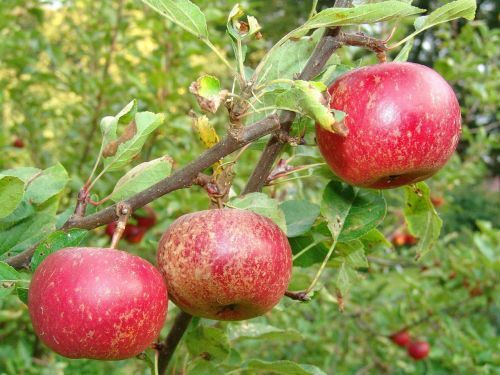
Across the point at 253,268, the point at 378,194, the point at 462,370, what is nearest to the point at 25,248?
the point at 253,268

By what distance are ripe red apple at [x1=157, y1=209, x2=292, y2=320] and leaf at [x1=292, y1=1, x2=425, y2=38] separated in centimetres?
31

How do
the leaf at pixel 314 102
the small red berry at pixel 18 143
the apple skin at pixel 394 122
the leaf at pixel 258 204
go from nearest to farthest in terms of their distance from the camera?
1. the leaf at pixel 314 102
2. the apple skin at pixel 394 122
3. the leaf at pixel 258 204
4. the small red berry at pixel 18 143

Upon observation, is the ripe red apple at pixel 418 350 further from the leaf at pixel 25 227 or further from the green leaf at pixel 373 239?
the leaf at pixel 25 227

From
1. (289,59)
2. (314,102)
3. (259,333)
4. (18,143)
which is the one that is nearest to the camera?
(314,102)

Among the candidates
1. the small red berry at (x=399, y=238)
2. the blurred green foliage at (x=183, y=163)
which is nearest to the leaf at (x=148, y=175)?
the blurred green foliage at (x=183, y=163)

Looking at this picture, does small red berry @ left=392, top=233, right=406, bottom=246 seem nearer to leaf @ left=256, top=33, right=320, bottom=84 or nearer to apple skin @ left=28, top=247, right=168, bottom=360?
leaf @ left=256, top=33, right=320, bottom=84

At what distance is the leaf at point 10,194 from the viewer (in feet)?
3.12

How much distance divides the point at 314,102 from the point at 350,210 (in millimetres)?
446

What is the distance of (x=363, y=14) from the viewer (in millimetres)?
812

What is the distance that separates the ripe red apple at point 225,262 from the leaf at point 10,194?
0.82ft

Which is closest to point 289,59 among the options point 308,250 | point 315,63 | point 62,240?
point 315,63

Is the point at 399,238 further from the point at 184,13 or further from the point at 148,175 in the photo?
the point at 184,13

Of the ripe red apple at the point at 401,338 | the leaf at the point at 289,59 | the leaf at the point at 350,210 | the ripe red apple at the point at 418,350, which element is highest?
the leaf at the point at 289,59

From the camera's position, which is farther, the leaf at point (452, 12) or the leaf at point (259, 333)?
the leaf at point (259, 333)
